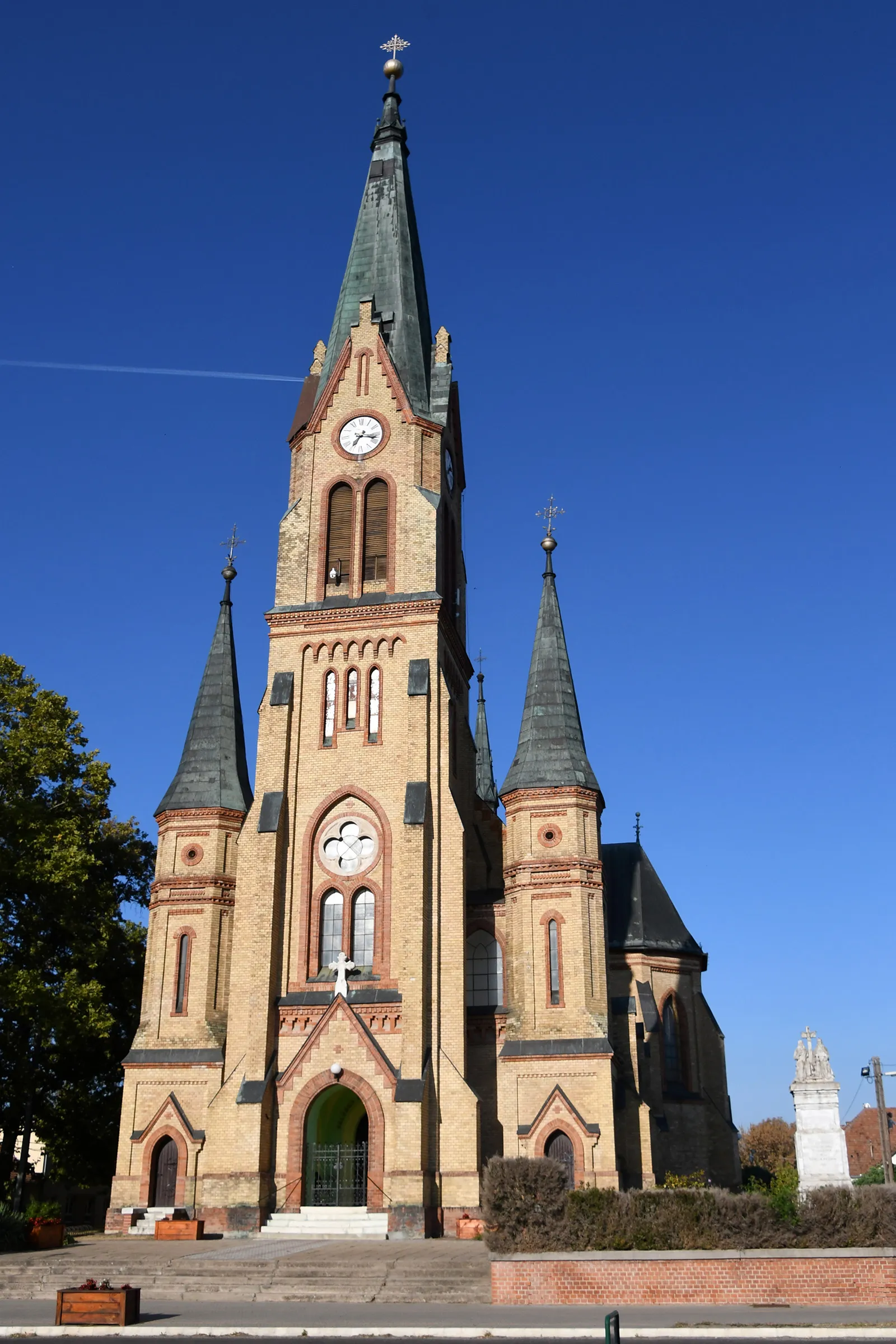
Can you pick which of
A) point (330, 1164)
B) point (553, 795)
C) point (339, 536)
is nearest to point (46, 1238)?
point (330, 1164)

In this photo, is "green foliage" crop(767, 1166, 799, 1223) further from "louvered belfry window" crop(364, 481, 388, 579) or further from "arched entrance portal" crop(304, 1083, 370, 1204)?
"louvered belfry window" crop(364, 481, 388, 579)

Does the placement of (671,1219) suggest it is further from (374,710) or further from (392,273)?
(392,273)

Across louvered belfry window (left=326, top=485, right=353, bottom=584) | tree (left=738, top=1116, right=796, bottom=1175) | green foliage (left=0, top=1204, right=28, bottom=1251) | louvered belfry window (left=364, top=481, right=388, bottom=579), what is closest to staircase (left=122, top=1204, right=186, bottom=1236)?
green foliage (left=0, top=1204, right=28, bottom=1251)

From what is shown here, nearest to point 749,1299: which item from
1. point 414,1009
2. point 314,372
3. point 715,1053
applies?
point 414,1009

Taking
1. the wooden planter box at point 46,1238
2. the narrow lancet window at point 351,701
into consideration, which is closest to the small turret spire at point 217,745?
the narrow lancet window at point 351,701

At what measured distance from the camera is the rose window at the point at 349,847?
35.7 m

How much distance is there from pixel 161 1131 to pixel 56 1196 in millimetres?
16251

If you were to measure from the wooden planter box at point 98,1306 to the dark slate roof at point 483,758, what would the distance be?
38255mm

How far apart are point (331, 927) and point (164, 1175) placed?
26.3 ft

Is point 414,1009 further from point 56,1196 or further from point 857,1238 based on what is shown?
point 56,1196

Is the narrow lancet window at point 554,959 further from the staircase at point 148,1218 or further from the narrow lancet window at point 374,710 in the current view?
the staircase at point 148,1218

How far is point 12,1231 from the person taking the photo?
27.8 m

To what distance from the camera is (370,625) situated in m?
38.0

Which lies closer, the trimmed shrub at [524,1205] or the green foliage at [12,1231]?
the trimmed shrub at [524,1205]
